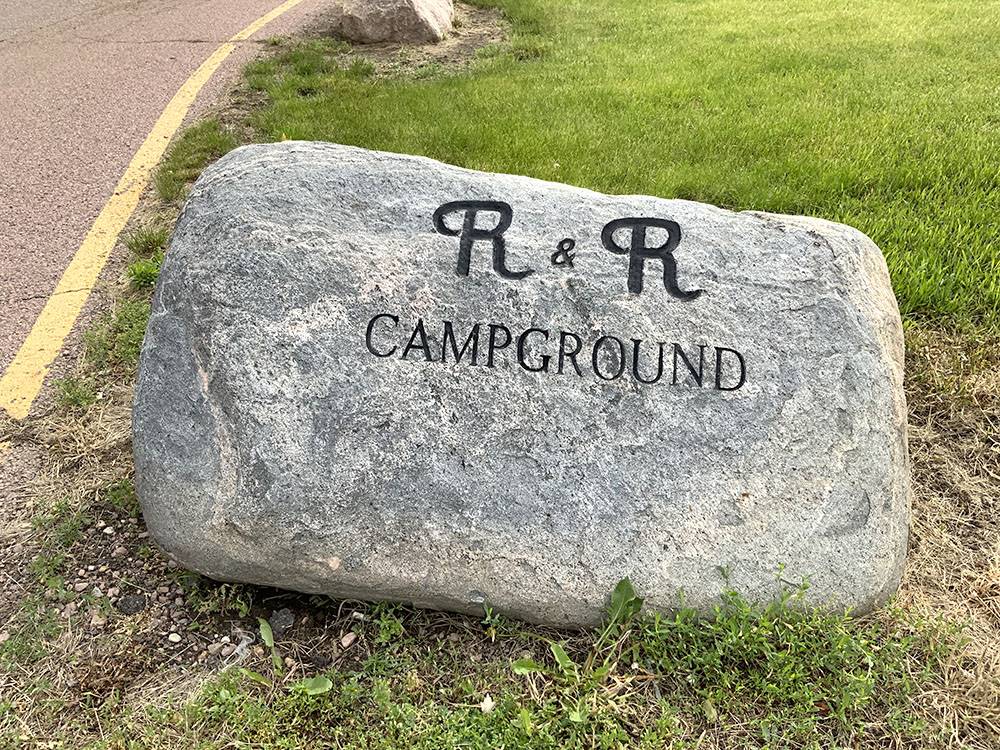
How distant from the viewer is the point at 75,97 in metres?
5.80

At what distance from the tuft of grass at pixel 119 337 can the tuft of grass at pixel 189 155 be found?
112 cm

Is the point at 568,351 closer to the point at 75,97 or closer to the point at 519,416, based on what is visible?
the point at 519,416

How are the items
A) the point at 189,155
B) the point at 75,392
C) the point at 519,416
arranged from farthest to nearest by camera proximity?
the point at 189,155, the point at 75,392, the point at 519,416

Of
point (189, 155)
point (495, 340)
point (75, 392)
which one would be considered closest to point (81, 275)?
point (75, 392)

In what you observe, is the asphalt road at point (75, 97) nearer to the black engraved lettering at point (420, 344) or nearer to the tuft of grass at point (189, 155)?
the tuft of grass at point (189, 155)

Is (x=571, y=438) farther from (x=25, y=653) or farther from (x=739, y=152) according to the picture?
(x=739, y=152)

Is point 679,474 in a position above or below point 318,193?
below

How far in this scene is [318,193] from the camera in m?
2.35

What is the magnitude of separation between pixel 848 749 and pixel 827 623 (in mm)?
310

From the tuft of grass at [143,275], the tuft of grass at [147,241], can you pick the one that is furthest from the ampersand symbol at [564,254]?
the tuft of grass at [147,241]

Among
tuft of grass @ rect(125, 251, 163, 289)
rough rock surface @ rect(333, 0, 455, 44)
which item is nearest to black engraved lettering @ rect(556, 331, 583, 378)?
tuft of grass @ rect(125, 251, 163, 289)

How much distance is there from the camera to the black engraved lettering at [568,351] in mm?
2182

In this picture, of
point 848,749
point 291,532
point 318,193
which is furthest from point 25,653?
point 848,749

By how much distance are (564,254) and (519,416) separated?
49 cm
